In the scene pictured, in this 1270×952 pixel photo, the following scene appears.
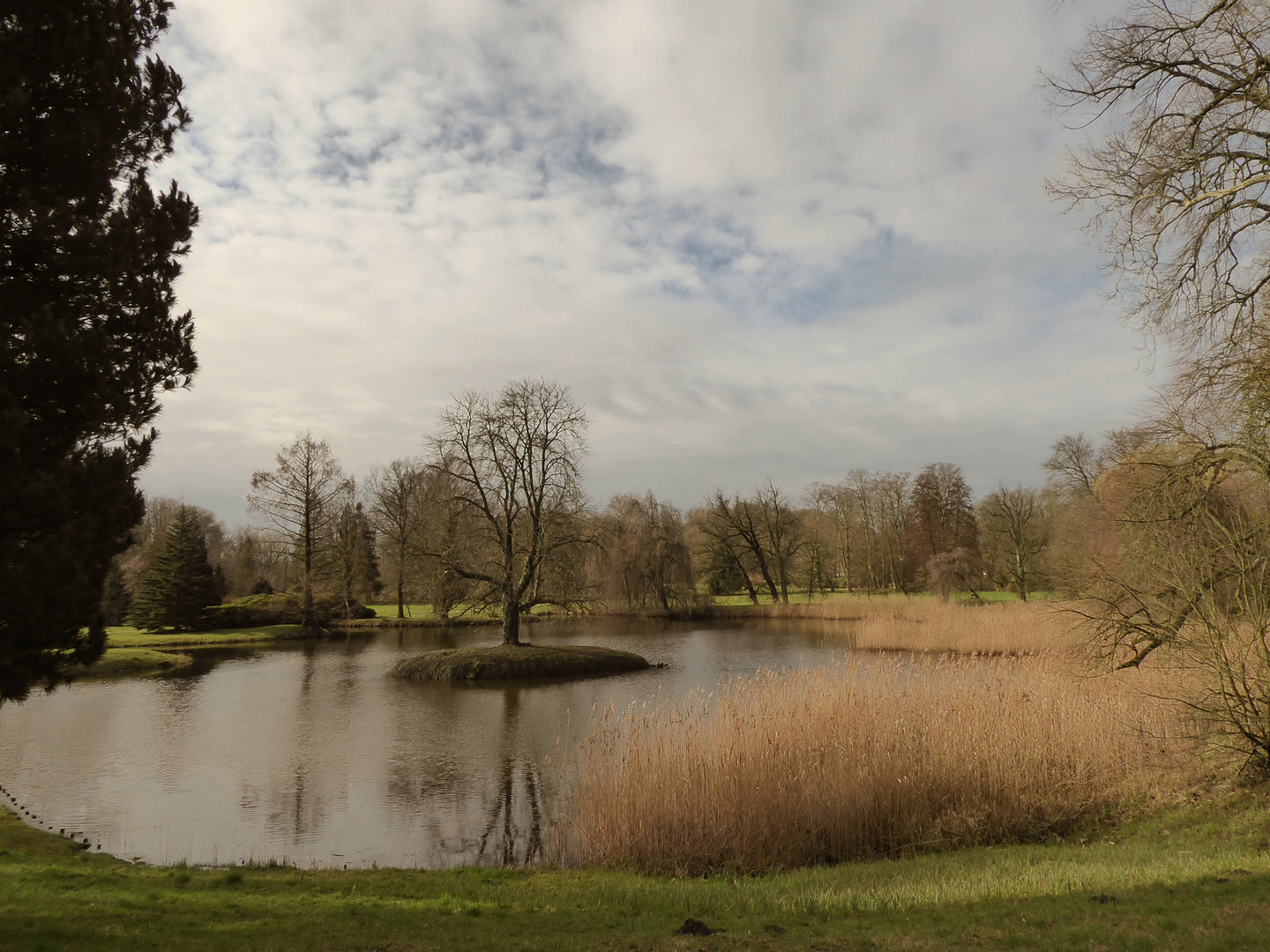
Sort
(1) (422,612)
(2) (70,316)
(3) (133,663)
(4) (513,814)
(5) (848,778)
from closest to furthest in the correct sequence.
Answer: (2) (70,316), (5) (848,778), (4) (513,814), (3) (133,663), (1) (422,612)

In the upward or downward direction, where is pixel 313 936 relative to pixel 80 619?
downward

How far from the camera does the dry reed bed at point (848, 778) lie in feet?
25.5

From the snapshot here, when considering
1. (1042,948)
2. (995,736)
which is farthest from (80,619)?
(995,736)

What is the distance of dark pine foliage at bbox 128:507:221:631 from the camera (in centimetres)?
3266

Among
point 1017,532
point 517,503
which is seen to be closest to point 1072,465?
point 1017,532


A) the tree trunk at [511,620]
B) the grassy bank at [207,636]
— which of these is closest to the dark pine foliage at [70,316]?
the tree trunk at [511,620]

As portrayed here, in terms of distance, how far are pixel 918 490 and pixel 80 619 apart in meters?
48.1

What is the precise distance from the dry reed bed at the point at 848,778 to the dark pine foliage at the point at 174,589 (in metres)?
30.6

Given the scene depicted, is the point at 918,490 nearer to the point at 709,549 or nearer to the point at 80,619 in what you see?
the point at 709,549

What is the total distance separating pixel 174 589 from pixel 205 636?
2937 millimetres

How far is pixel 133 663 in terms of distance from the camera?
2288cm

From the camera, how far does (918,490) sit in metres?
47.5

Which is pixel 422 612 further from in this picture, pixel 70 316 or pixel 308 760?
pixel 70 316

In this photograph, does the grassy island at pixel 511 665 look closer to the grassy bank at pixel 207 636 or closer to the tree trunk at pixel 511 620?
the tree trunk at pixel 511 620
